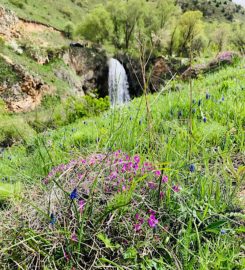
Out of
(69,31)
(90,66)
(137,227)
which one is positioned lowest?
(90,66)

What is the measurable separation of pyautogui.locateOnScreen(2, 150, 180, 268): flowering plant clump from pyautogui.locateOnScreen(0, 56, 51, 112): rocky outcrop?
872 inches

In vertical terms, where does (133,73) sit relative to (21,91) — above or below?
above

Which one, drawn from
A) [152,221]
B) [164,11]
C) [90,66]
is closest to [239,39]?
[90,66]

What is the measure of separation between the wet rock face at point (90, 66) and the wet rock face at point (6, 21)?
6329 millimetres

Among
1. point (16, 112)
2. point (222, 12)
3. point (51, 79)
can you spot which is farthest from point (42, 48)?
point (222, 12)

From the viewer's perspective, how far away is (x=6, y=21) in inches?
1033

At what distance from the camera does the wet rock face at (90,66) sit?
104ft

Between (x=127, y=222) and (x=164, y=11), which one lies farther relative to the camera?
(x=164, y=11)

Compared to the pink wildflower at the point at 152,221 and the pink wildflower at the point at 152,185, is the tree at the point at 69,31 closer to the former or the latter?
the pink wildflower at the point at 152,185

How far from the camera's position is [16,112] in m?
22.1

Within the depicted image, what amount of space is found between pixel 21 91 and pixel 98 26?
21.9m

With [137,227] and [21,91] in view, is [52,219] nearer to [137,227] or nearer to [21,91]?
[137,227]

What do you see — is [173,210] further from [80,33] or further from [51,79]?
[80,33]

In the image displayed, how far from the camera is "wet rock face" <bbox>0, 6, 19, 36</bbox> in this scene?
25.5m
